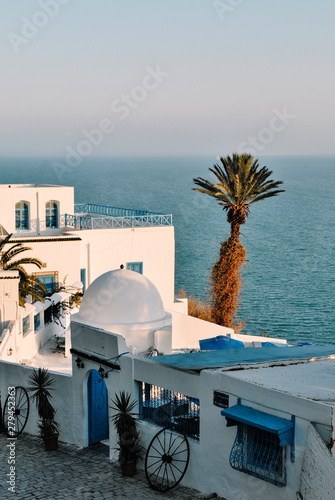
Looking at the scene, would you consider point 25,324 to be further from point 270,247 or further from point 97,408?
point 270,247

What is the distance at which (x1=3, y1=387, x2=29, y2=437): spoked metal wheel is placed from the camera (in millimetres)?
17891

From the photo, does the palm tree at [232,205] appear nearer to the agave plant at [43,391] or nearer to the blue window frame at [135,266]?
the blue window frame at [135,266]

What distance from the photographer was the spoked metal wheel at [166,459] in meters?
13.9

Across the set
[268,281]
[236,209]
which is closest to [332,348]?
[236,209]

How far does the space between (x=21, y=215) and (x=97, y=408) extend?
1781 centimetres

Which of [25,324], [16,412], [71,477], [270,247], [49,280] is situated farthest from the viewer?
[270,247]

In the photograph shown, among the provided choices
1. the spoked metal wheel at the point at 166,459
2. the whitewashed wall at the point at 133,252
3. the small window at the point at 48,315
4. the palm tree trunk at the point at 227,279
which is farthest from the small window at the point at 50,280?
the spoked metal wheel at the point at 166,459

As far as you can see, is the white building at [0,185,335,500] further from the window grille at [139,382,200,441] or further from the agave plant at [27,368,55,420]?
the agave plant at [27,368,55,420]

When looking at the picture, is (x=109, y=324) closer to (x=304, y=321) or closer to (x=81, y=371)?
(x=81, y=371)

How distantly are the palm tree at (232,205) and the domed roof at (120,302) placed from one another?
Answer: 16754mm

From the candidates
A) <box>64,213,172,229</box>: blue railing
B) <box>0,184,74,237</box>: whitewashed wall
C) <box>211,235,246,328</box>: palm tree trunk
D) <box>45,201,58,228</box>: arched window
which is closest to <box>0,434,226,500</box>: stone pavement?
<box>0,184,74,237</box>: whitewashed wall

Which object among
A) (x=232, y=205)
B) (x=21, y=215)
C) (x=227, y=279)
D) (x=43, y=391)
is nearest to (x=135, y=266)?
(x=227, y=279)

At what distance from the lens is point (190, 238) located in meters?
93.6

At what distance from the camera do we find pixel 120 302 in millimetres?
17609
